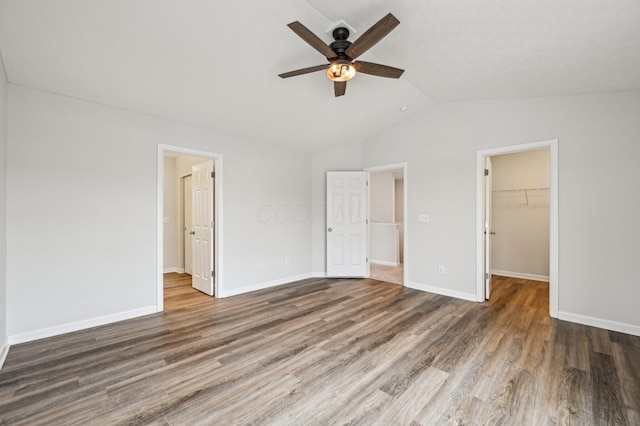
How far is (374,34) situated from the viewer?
196 cm

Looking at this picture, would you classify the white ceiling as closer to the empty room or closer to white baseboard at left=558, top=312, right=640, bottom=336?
the empty room

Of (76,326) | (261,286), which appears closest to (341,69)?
(261,286)

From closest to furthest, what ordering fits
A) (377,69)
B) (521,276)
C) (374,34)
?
(374,34)
(377,69)
(521,276)

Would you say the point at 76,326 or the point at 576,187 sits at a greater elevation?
the point at 576,187

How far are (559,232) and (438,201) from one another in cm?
148

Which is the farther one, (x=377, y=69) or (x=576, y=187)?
(x=576, y=187)

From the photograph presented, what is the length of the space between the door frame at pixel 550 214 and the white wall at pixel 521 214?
6.16ft

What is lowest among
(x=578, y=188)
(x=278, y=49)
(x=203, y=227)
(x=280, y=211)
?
(x=203, y=227)

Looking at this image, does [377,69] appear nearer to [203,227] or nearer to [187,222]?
[203,227]

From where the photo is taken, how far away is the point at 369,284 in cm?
475

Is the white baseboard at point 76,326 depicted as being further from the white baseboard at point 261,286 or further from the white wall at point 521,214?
the white wall at point 521,214

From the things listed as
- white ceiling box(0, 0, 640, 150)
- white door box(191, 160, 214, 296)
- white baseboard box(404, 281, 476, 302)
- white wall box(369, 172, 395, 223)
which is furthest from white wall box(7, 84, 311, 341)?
white wall box(369, 172, 395, 223)

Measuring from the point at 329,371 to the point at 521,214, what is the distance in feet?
16.4

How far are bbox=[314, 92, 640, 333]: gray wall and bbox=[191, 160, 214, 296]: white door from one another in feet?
11.5
